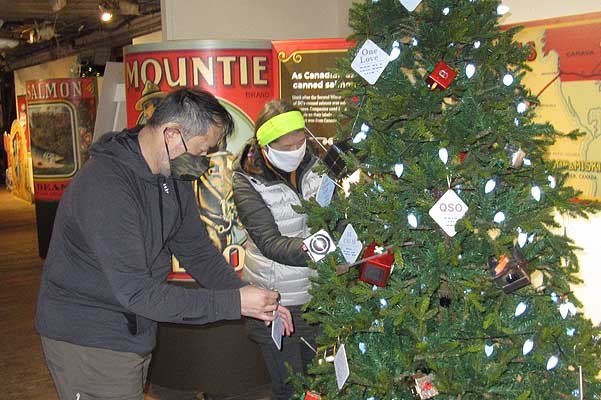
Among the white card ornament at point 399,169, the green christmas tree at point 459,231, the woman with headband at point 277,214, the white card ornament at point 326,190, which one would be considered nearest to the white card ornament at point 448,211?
the green christmas tree at point 459,231

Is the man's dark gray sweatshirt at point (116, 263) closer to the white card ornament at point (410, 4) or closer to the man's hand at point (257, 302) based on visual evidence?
the man's hand at point (257, 302)

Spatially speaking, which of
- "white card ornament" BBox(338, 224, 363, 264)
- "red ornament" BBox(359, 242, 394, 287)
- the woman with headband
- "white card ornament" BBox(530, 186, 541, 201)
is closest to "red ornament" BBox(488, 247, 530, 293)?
"white card ornament" BBox(530, 186, 541, 201)

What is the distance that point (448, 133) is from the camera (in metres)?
1.80

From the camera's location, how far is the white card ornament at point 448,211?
1.74 m

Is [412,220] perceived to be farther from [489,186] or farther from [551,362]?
[551,362]

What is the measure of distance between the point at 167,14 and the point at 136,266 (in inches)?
105

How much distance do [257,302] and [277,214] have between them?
67 cm

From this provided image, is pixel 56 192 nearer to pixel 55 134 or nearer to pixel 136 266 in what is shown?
pixel 55 134

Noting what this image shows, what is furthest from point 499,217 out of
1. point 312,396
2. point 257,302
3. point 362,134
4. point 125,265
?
point 125,265

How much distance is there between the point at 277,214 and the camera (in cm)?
260

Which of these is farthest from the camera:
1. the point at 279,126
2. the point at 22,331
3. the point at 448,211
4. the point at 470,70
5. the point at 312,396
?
the point at 22,331

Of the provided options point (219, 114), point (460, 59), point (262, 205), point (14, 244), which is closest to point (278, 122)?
point (262, 205)

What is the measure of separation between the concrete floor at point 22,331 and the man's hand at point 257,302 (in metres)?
2.08

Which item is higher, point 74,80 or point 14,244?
point 74,80
